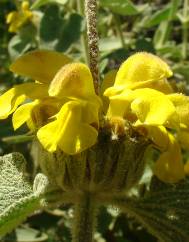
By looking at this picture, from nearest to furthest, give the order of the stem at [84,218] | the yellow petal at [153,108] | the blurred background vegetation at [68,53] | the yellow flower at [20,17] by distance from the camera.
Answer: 1. the yellow petal at [153,108]
2. the stem at [84,218]
3. the blurred background vegetation at [68,53]
4. the yellow flower at [20,17]

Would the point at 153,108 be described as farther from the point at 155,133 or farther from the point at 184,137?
the point at 184,137

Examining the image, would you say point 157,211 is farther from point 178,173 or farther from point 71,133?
point 71,133

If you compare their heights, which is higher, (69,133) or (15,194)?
(69,133)

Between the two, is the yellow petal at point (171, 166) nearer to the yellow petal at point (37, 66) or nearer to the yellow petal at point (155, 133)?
the yellow petal at point (155, 133)

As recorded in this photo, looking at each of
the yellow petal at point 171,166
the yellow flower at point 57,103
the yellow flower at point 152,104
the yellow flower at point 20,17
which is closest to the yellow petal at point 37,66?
the yellow flower at point 57,103

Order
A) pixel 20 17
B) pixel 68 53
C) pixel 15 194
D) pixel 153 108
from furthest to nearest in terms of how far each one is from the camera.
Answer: pixel 20 17
pixel 68 53
pixel 15 194
pixel 153 108

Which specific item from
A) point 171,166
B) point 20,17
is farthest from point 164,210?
point 20,17
